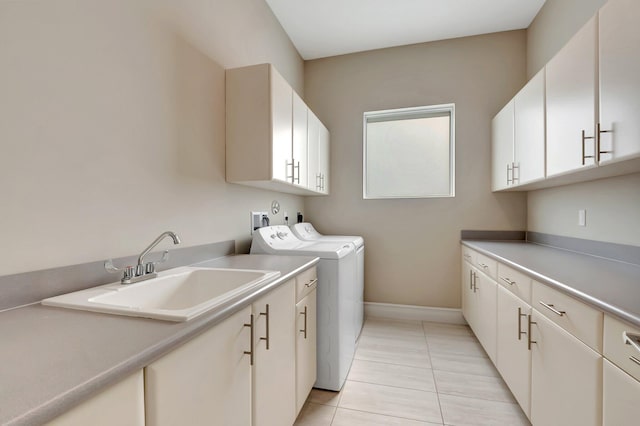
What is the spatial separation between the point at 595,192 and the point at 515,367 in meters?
1.19

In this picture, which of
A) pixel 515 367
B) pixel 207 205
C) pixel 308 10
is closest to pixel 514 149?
pixel 515 367

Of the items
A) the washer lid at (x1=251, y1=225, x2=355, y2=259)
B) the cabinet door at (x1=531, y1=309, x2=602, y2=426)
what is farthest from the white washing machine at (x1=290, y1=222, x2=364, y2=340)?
the cabinet door at (x1=531, y1=309, x2=602, y2=426)

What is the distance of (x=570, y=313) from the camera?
43.4 inches

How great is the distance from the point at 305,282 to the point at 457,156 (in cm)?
224

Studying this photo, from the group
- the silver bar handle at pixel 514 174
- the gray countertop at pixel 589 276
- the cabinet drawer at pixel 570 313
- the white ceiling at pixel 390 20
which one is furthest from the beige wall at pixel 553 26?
the cabinet drawer at pixel 570 313

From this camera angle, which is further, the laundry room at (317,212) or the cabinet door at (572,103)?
the cabinet door at (572,103)

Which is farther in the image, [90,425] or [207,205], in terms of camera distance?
[207,205]

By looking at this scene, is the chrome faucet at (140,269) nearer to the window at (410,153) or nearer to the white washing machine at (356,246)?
the white washing machine at (356,246)

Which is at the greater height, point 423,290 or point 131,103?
point 131,103

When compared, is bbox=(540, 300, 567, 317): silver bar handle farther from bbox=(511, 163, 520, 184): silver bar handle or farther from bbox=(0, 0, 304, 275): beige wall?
bbox=(0, 0, 304, 275): beige wall

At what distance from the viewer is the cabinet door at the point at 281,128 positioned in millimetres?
1792

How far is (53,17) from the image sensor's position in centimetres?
95

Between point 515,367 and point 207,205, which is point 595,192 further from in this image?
point 207,205

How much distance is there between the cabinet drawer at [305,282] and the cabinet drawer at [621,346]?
3.88ft
